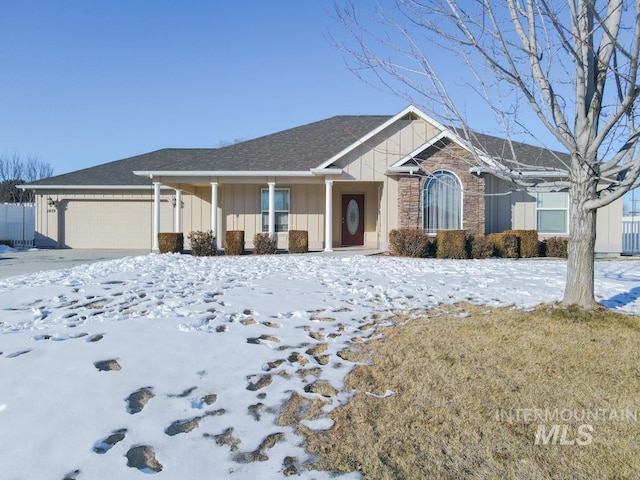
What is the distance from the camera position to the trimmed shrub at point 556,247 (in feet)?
43.8

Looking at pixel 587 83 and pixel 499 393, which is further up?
pixel 587 83

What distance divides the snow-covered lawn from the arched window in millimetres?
6257

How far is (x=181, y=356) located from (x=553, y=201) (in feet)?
48.5

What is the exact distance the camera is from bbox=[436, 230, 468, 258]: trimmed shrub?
1250 centimetres

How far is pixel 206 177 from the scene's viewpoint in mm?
15031

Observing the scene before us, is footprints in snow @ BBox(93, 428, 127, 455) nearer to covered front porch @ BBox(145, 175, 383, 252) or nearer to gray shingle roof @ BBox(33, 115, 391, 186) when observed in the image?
gray shingle roof @ BBox(33, 115, 391, 186)

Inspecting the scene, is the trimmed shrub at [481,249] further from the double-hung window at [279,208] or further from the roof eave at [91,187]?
the roof eave at [91,187]

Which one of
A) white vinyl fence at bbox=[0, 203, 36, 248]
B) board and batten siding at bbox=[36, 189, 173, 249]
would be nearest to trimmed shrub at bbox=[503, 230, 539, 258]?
board and batten siding at bbox=[36, 189, 173, 249]

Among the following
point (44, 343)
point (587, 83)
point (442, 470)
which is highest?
point (587, 83)

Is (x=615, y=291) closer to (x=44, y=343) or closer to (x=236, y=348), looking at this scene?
(x=236, y=348)

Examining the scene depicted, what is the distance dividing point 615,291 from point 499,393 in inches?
186

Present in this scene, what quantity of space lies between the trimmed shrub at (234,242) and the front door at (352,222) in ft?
14.5

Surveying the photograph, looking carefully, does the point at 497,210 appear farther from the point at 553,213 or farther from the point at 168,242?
the point at 168,242

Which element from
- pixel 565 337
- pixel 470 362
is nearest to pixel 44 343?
pixel 470 362
